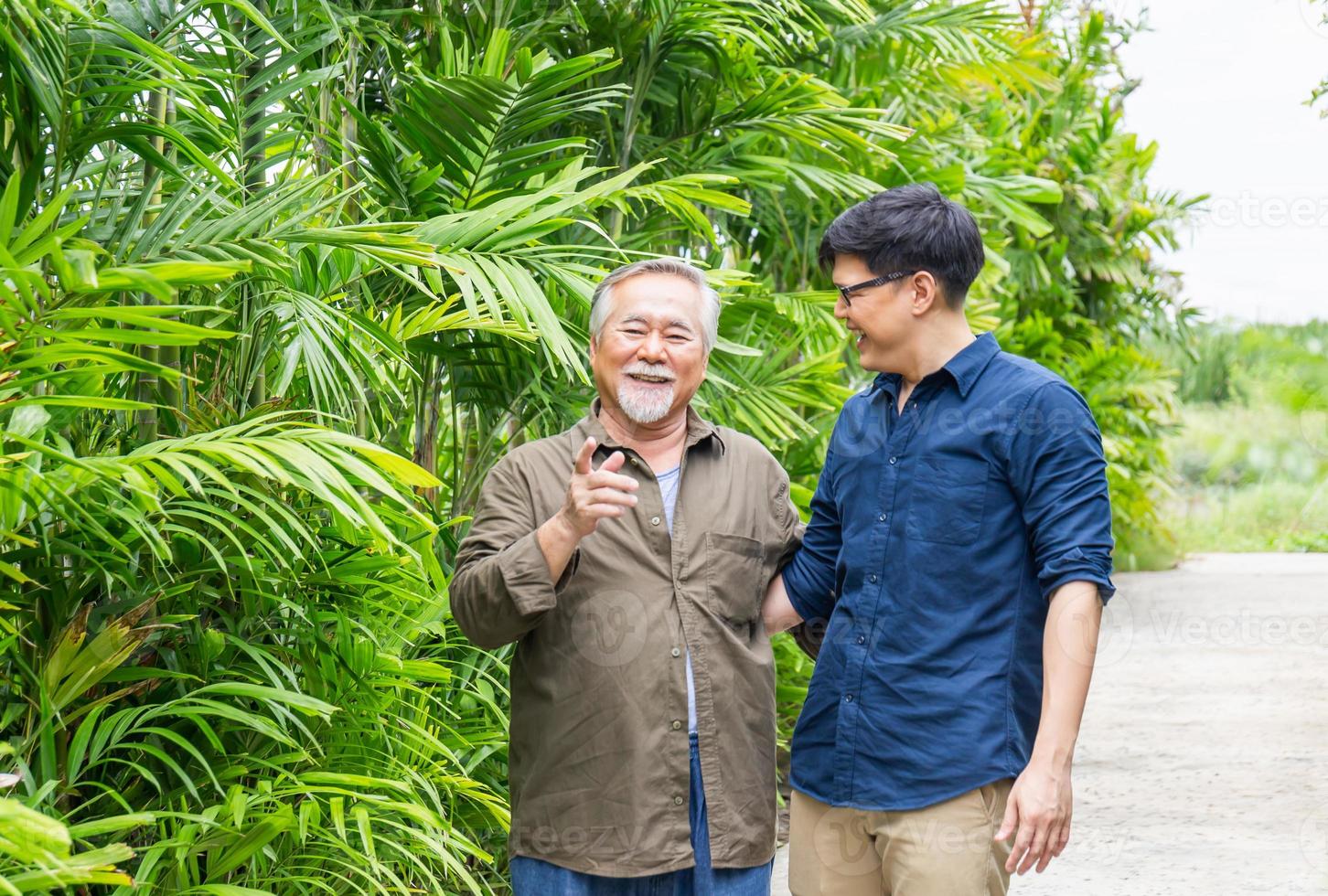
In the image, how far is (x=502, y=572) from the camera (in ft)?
6.00

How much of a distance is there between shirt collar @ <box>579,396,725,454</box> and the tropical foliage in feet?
0.92

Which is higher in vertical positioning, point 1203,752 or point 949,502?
point 949,502

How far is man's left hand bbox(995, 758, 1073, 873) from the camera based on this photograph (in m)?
1.74

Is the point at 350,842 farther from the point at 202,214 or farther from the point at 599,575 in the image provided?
the point at 202,214

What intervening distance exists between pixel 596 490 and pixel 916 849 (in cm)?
69

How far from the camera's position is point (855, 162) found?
4.38m

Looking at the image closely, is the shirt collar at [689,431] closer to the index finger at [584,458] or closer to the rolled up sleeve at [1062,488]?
the index finger at [584,458]

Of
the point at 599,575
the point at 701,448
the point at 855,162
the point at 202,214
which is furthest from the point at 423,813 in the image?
the point at 855,162

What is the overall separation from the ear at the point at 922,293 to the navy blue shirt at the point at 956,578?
0.09 m

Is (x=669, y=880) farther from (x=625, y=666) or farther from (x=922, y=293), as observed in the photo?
(x=922, y=293)

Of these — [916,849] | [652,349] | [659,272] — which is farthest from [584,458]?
A: [916,849]

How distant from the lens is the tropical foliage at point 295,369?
192cm

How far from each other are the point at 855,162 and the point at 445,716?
2.34 meters

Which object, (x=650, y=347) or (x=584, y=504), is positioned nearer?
(x=584, y=504)
